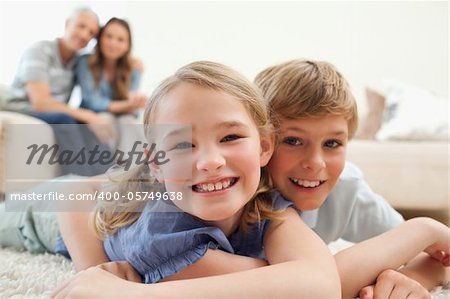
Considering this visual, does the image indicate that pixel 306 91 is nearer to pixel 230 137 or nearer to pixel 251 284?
pixel 230 137

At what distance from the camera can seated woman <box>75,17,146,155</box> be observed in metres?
2.48

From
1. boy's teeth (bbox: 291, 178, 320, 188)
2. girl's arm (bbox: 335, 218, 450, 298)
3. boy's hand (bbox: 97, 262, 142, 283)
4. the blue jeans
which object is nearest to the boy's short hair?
boy's teeth (bbox: 291, 178, 320, 188)

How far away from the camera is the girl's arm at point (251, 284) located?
0.57 meters

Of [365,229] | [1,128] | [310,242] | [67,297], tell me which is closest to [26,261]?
[67,297]

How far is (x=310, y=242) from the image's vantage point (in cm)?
67

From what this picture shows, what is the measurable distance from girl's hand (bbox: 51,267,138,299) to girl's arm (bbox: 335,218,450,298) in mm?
308

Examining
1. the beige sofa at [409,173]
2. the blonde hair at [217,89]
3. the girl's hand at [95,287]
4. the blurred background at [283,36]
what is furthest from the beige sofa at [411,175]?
the girl's hand at [95,287]

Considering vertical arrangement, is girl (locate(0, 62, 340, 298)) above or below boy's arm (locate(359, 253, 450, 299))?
above

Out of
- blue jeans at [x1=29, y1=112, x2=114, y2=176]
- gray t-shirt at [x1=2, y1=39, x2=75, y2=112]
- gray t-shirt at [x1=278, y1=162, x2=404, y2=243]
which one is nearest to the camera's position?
gray t-shirt at [x1=278, y1=162, x2=404, y2=243]

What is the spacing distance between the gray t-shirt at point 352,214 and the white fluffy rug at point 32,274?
307 millimetres

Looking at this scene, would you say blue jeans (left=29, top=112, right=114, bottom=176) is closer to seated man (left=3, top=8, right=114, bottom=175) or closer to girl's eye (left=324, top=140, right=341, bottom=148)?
seated man (left=3, top=8, right=114, bottom=175)

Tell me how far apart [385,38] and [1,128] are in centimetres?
239

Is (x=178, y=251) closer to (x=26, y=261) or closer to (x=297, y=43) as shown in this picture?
(x=26, y=261)

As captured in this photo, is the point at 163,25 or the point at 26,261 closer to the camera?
the point at 26,261
